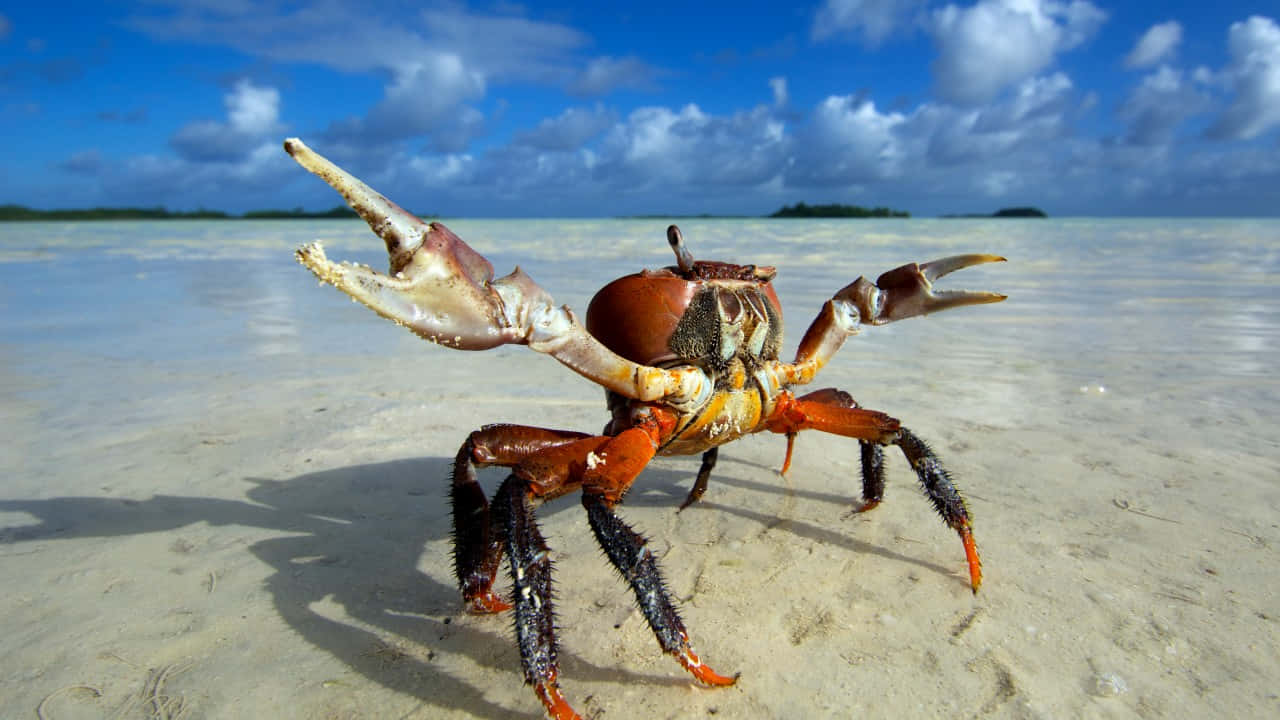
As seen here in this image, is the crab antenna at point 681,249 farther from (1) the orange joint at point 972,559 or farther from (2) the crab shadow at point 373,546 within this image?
(1) the orange joint at point 972,559

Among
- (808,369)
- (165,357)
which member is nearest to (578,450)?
(808,369)

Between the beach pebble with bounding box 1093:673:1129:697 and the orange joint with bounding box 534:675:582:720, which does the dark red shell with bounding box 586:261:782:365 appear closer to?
the orange joint with bounding box 534:675:582:720


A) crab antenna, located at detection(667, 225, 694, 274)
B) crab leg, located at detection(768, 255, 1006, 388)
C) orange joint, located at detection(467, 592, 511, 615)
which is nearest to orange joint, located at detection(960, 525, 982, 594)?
crab leg, located at detection(768, 255, 1006, 388)

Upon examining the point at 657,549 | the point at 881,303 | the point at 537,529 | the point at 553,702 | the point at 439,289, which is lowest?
the point at 657,549

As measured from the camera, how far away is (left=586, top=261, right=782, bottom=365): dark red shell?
10.4 ft

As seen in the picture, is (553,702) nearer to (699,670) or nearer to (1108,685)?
(699,670)

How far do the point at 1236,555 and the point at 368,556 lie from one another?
4293 mm

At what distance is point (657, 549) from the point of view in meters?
3.72

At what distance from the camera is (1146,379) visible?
A: 675 cm

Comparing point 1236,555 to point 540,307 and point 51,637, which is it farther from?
point 51,637

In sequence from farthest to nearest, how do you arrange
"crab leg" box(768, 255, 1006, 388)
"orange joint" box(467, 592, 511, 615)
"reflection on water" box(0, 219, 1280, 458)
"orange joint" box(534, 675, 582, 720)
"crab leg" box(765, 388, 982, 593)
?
1. "reflection on water" box(0, 219, 1280, 458)
2. "crab leg" box(768, 255, 1006, 388)
3. "crab leg" box(765, 388, 982, 593)
4. "orange joint" box(467, 592, 511, 615)
5. "orange joint" box(534, 675, 582, 720)

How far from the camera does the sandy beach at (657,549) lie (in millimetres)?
2621

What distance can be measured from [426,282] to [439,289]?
5 centimetres

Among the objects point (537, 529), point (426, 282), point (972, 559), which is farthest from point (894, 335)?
point (426, 282)
